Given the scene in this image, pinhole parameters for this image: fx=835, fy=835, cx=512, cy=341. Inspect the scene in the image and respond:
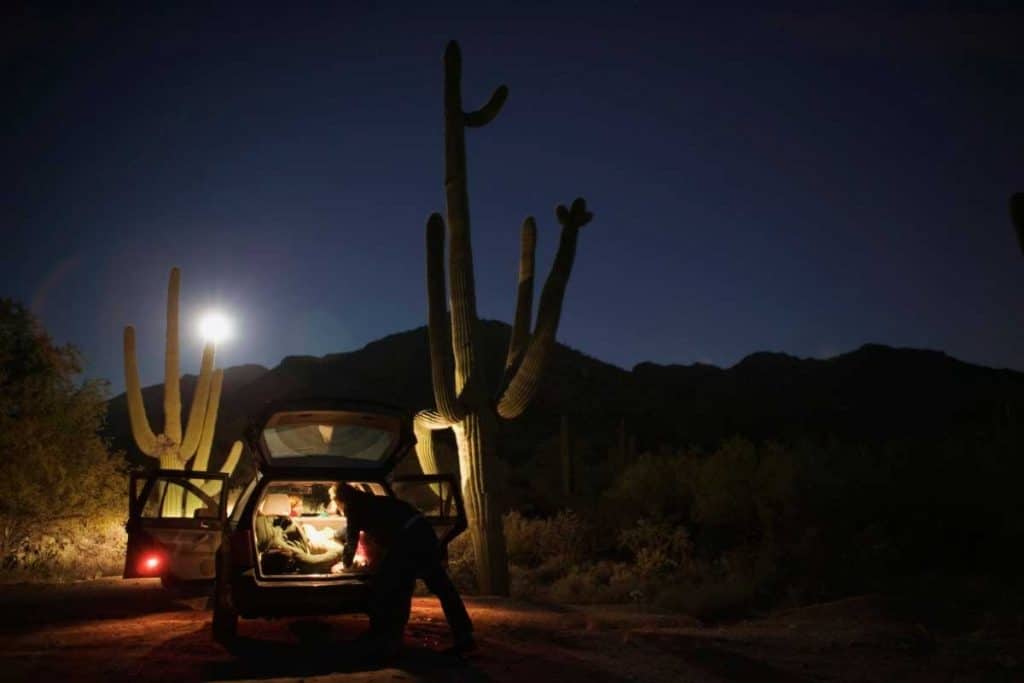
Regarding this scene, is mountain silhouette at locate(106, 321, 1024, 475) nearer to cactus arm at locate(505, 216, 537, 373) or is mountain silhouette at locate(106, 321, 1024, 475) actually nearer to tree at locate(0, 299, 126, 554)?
tree at locate(0, 299, 126, 554)

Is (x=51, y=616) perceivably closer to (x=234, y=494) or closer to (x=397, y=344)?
(x=234, y=494)

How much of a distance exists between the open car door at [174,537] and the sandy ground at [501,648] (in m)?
0.54

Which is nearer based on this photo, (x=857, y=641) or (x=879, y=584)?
(x=857, y=641)

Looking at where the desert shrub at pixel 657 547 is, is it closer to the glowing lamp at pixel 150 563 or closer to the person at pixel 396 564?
the person at pixel 396 564

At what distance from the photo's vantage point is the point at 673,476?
1891 centimetres

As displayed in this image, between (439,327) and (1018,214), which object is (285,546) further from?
(1018,214)

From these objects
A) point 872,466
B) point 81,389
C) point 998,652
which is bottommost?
point 998,652

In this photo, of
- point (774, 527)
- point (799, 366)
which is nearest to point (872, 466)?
point (774, 527)

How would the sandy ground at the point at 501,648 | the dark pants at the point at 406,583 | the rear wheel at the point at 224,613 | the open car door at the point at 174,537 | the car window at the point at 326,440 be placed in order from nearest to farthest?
the sandy ground at the point at 501,648 < the dark pants at the point at 406,583 < the rear wheel at the point at 224,613 < the open car door at the point at 174,537 < the car window at the point at 326,440

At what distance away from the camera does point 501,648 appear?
283 inches

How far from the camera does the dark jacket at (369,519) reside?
6684 millimetres

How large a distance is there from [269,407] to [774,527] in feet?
35.3

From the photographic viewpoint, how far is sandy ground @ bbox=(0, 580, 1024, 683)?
6.14 meters

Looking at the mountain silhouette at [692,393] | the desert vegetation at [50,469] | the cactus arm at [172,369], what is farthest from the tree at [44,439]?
the mountain silhouette at [692,393]
